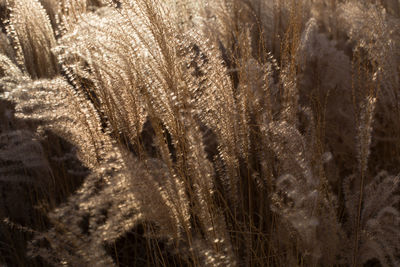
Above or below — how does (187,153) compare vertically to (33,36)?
below

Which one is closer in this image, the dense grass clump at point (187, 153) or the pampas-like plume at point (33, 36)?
the dense grass clump at point (187, 153)

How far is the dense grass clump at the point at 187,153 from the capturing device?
1.06 metres

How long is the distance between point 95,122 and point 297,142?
0.63 meters

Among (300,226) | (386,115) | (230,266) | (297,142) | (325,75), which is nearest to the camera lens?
(300,226)

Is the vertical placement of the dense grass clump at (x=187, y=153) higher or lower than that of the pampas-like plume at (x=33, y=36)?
lower

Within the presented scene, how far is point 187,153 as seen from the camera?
128 cm

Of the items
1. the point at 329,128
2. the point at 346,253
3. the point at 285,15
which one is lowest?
the point at 346,253

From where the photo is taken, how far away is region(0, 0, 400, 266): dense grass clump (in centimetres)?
106

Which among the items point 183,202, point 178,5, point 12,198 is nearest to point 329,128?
point 178,5

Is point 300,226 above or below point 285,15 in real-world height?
below

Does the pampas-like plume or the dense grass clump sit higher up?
the pampas-like plume

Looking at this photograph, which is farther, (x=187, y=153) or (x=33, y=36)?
(x=33, y=36)

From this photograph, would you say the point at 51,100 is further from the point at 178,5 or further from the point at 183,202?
the point at 178,5

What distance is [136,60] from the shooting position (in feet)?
4.11
